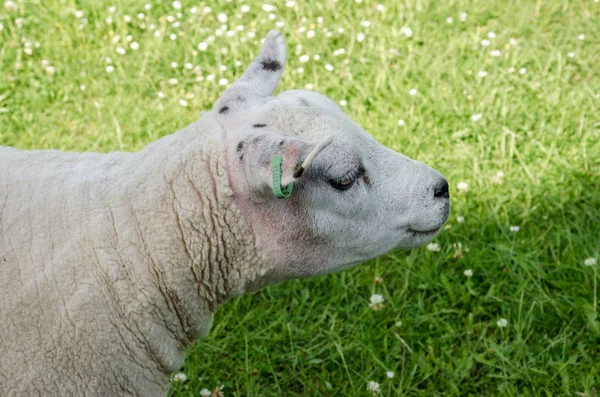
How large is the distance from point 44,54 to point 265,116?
13.5 feet

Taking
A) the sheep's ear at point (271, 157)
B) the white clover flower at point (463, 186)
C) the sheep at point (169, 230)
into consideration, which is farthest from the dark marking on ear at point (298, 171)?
the white clover flower at point (463, 186)

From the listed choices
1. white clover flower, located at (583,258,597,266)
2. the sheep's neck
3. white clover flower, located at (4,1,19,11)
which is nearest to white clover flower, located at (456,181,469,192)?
white clover flower, located at (583,258,597,266)

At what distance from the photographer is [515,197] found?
4602 mm

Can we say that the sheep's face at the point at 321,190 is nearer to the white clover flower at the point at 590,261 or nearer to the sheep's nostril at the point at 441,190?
the sheep's nostril at the point at 441,190

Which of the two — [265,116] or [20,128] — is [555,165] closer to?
[265,116]

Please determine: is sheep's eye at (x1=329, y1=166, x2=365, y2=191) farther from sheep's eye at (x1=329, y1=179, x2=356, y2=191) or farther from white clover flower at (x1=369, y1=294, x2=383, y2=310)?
white clover flower at (x1=369, y1=294, x2=383, y2=310)

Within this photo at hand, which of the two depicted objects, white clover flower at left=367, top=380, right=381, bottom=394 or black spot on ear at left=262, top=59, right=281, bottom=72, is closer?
black spot on ear at left=262, top=59, right=281, bottom=72

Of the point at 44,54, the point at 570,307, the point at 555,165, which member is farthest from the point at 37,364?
the point at 44,54

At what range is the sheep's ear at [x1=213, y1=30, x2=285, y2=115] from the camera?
9.21 ft

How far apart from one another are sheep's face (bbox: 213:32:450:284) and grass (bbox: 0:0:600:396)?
3.80 feet

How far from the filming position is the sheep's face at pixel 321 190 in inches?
102

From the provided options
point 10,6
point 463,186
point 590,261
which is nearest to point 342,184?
point 590,261

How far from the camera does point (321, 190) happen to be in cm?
263

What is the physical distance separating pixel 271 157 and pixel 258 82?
2.14ft
